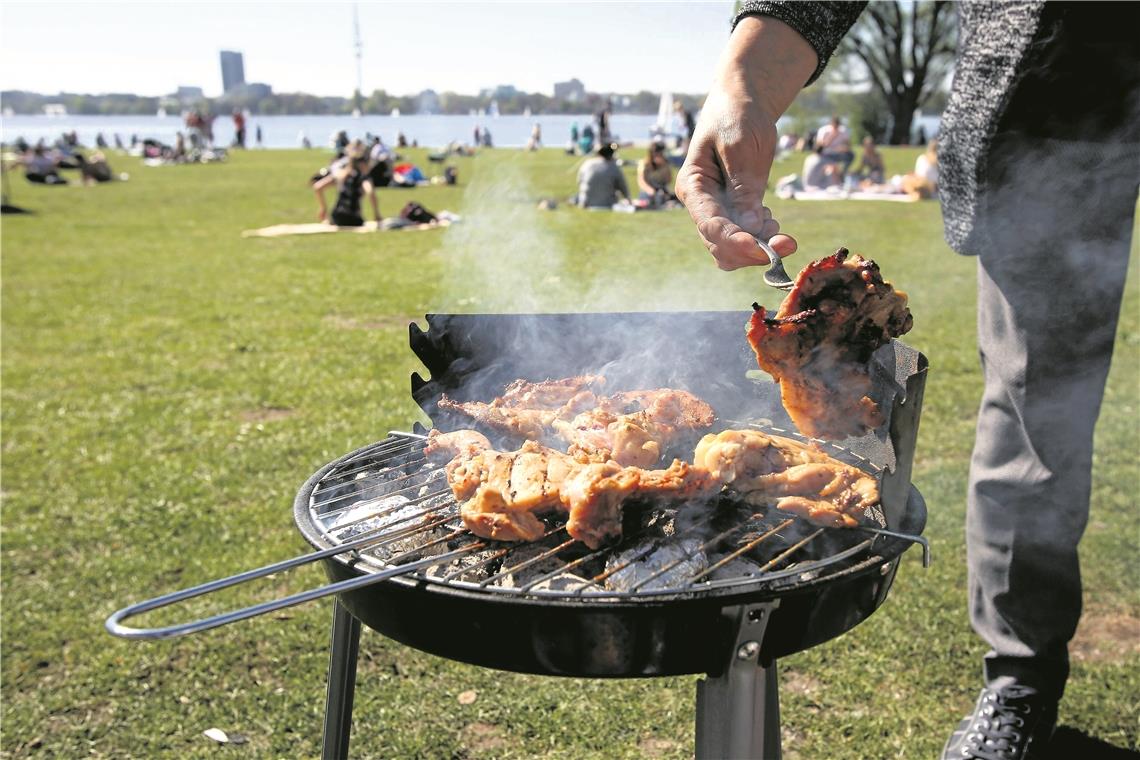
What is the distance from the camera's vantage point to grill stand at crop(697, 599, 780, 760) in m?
1.67

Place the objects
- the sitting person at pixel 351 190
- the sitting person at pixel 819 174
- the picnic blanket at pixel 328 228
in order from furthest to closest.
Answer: the sitting person at pixel 819 174, the picnic blanket at pixel 328 228, the sitting person at pixel 351 190

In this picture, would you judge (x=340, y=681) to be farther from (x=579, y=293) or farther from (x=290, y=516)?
(x=579, y=293)

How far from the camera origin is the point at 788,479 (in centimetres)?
204

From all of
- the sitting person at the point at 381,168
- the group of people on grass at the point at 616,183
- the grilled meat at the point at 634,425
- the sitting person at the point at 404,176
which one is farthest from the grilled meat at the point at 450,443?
the sitting person at the point at 404,176

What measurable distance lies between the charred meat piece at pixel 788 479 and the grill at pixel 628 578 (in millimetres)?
47

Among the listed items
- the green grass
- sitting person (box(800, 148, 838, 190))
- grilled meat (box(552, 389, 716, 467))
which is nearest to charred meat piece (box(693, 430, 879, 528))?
grilled meat (box(552, 389, 716, 467))

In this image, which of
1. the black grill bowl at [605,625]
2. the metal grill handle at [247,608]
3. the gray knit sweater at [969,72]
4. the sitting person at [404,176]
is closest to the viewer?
the metal grill handle at [247,608]

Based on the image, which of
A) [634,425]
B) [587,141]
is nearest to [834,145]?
[587,141]

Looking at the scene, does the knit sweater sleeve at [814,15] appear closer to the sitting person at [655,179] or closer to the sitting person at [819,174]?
the sitting person at [655,179]

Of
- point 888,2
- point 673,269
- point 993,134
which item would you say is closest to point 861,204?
point 673,269

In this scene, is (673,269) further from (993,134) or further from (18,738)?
(18,738)

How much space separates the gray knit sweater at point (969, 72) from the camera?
2473mm

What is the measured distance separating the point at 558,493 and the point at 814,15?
62.4 inches

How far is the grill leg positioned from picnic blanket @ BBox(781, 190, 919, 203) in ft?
63.3
